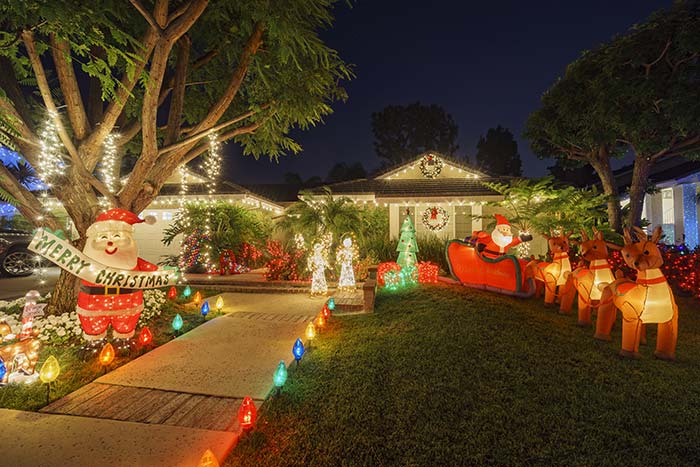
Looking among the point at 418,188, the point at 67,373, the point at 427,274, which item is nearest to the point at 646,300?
the point at 427,274

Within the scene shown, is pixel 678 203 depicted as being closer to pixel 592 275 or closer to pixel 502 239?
pixel 502 239

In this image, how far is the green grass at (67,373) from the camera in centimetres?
321

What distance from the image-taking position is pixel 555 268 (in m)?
6.53

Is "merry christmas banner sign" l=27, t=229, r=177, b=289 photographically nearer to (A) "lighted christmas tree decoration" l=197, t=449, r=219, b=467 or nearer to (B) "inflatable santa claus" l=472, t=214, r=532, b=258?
(A) "lighted christmas tree decoration" l=197, t=449, r=219, b=467

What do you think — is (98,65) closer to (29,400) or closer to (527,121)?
(29,400)

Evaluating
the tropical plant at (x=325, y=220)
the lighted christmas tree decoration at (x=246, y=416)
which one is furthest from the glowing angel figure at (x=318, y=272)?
the lighted christmas tree decoration at (x=246, y=416)

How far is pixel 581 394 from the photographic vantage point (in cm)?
336

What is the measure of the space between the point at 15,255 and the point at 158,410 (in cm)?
1261

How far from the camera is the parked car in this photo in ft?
35.5

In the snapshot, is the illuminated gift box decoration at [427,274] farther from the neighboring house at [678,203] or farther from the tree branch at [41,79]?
the neighboring house at [678,203]

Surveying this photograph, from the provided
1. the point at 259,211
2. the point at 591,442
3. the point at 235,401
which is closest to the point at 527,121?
the point at 259,211

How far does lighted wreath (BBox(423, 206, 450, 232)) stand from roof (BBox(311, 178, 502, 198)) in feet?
3.48

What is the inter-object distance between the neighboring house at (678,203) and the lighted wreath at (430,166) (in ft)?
27.8

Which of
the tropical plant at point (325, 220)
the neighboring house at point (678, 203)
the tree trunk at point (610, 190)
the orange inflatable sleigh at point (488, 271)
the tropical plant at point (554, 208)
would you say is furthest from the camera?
the neighboring house at point (678, 203)
